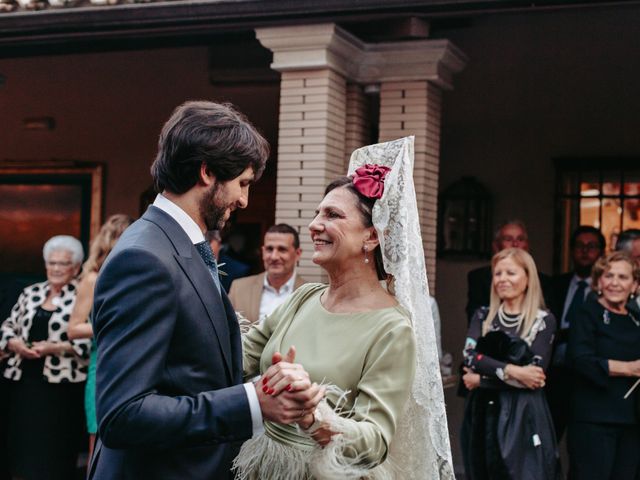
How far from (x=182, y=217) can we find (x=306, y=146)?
460 centimetres

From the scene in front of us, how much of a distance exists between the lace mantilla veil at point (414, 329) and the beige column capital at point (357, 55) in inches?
159

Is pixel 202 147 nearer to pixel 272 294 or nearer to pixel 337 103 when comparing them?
pixel 272 294

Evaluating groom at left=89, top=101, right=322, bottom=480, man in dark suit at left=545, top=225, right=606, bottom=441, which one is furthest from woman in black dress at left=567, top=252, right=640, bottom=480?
groom at left=89, top=101, right=322, bottom=480

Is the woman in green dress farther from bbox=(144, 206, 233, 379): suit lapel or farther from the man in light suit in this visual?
the man in light suit

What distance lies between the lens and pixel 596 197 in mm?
9016

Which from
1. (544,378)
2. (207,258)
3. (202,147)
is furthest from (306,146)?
(202,147)

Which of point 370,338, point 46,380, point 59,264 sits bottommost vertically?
point 46,380

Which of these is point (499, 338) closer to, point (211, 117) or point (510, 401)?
point (510, 401)

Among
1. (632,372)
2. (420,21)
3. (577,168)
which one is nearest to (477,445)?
(632,372)

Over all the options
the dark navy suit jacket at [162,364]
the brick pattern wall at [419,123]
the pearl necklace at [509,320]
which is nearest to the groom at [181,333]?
the dark navy suit jacket at [162,364]

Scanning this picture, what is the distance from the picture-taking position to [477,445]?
20.6 ft

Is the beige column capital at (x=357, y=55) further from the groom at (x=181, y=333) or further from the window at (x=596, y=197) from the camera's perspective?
the groom at (x=181, y=333)

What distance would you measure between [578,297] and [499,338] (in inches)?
64.1

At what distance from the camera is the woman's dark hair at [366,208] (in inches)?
129
